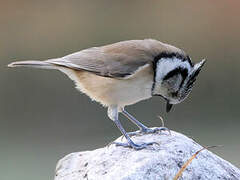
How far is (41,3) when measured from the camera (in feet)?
30.1

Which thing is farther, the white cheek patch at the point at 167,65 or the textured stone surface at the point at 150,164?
the white cheek patch at the point at 167,65

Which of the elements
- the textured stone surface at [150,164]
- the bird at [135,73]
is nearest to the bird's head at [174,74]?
the bird at [135,73]

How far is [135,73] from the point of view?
4.77 meters

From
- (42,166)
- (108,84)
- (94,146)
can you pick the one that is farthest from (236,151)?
(108,84)

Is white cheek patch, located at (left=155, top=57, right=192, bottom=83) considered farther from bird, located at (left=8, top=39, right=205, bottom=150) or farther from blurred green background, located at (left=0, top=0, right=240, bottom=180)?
blurred green background, located at (left=0, top=0, right=240, bottom=180)

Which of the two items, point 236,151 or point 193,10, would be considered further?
point 193,10

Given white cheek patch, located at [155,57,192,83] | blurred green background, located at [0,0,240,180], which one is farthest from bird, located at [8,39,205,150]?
blurred green background, located at [0,0,240,180]

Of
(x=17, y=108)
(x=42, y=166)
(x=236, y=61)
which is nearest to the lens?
(x=42, y=166)

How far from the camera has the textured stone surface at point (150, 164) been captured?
13.1 ft

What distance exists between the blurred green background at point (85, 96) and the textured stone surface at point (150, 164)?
10.0 feet

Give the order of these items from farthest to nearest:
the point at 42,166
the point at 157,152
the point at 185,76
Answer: the point at 42,166
the point at 185,76
the point at 157,152

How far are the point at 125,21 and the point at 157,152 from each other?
5234 millimetres

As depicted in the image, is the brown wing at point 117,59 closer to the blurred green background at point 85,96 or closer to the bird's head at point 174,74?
the bird's head at point 174,74

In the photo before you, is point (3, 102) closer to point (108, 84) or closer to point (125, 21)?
point (125, 21)
